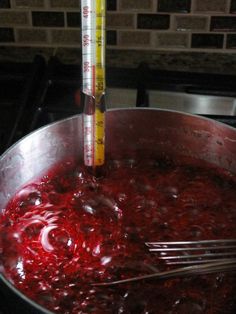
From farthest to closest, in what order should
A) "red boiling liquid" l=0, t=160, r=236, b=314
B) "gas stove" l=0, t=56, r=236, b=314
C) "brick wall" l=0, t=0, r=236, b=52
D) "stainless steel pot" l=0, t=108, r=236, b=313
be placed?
"brick wall" l=0, t=0, r=236, b=52
"gas stove" l=0, t=56, r=236, b=314
"stainless steel pot" l=0, t=108, r=236, b=313
"red boiling liquid" l=0, t=160, r=236, b=314

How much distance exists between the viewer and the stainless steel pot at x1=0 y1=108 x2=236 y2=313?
101 centimetres

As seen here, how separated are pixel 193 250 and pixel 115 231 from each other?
14 centimetres

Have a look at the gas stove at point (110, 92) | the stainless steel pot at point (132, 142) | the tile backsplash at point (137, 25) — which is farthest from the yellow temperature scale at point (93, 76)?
the tile backsplash at point (137, 25)

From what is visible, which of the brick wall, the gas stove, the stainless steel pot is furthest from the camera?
the brick wall

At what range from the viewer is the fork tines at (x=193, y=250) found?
879 millimetres

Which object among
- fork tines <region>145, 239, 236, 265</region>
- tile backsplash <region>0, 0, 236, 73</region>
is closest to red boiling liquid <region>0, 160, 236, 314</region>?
fork tines <region>145, 239, 236, 265</region>

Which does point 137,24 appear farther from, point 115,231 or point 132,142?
point 115,231

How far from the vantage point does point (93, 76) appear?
3.06ft

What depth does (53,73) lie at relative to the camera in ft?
4.52

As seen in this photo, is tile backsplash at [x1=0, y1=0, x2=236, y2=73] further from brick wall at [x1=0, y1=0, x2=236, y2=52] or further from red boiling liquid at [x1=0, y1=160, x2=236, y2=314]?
red boiling liquid at [x1=0, y1=160, x2=236, y2=314]

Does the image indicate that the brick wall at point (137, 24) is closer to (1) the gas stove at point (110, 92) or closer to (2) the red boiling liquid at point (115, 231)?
(1) the gas stove at point (110, 92)

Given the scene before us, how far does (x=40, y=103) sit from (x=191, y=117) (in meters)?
0.38

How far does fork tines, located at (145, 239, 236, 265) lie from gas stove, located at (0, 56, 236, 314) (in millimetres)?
374

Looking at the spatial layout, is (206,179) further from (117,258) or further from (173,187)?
(117,258)
